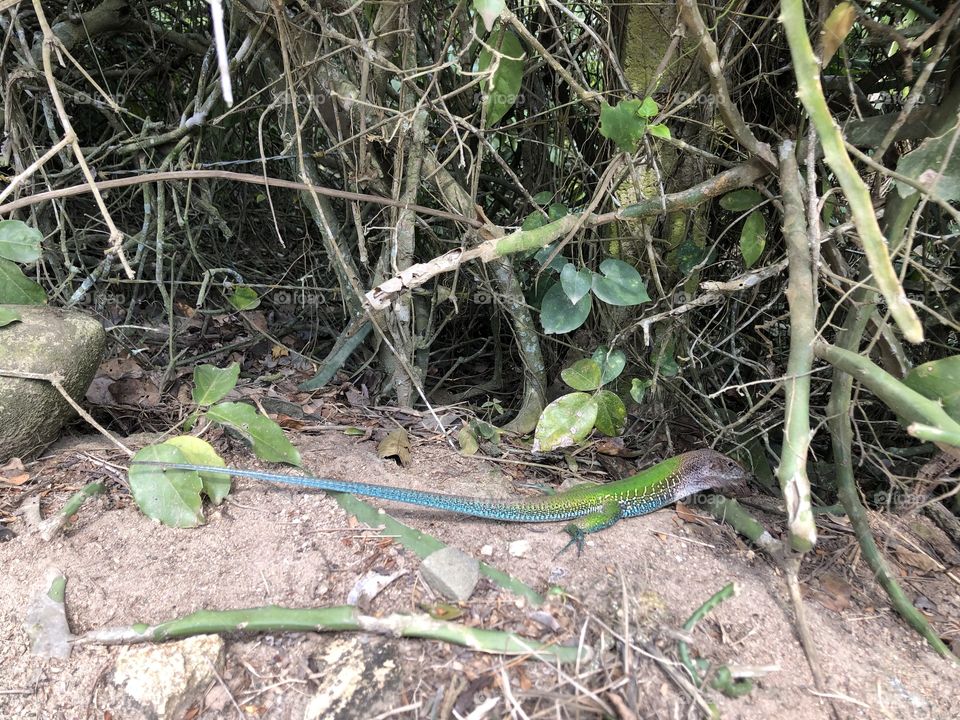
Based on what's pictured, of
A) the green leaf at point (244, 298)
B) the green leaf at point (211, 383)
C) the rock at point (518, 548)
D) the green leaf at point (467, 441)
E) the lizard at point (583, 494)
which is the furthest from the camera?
the green leaf at point (244, 298)

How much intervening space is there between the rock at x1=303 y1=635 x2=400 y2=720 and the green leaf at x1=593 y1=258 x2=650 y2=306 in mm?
1364

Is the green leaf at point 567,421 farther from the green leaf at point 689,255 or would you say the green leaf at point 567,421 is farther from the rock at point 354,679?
the rock at point 354,679

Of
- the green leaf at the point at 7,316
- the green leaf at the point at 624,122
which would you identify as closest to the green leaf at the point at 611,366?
the green leaf at the point at 624,122

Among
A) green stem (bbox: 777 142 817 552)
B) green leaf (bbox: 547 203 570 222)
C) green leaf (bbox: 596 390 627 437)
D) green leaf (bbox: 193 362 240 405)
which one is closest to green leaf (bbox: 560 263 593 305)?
green leaf (bbox: 547 203 570 222)

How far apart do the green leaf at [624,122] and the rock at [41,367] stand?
2086 mm

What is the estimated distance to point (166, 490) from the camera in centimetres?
194

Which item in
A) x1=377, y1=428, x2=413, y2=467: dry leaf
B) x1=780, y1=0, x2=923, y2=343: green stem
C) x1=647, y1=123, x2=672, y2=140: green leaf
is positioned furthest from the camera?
x1=377, y1=428, x2=413, y2=467: dry leaf

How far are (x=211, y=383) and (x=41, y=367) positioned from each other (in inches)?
23.0

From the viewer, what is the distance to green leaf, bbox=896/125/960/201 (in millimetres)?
1595

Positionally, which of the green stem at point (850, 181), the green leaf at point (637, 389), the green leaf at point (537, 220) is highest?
the green stem at point (850, 181)

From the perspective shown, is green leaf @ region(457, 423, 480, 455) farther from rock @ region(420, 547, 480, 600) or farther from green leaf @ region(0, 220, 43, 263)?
green leaf @ region(0, 220, 43, 263)

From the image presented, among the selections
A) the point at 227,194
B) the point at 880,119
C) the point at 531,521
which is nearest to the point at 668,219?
the point at 880,119

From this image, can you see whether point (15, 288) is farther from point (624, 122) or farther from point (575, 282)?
point (624, 122)

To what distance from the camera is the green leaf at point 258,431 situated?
2117mm
